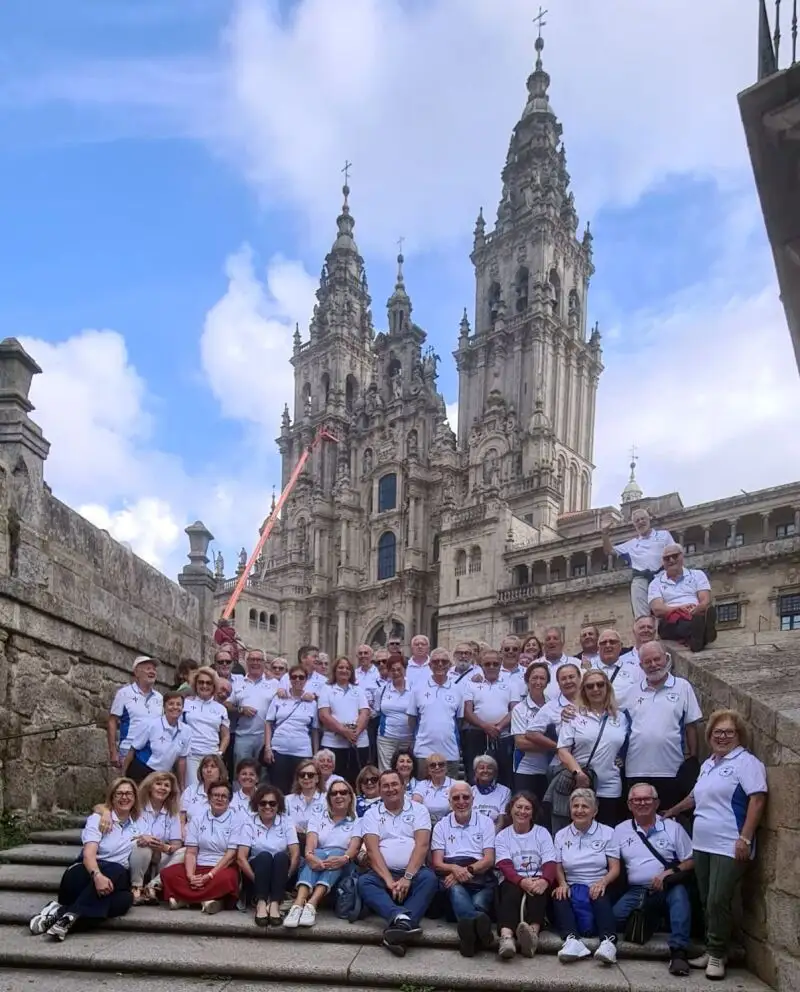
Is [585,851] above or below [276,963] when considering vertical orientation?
above

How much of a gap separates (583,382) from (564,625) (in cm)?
1937

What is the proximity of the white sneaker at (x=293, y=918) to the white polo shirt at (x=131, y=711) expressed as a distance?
7.43 feet

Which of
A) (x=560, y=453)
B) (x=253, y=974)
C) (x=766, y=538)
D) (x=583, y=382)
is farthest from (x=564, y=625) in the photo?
(x=253, y=974)

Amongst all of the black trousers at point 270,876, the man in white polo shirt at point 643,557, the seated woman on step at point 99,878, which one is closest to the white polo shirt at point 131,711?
the seated woman on step at point 99,878

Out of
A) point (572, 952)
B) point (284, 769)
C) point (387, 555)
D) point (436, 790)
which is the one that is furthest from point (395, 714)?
point (387, 555)

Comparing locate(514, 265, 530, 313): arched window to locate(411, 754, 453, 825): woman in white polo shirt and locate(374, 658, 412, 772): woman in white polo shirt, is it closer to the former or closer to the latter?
locate(374, 658, 412, 772): woman in white polo shirt

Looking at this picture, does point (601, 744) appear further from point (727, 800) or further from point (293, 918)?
point (293, 918)

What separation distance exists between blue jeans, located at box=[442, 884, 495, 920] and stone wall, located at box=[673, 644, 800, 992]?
157 centimetres

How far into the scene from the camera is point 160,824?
19.3 ft

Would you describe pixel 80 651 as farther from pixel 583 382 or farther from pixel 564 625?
pixel 583 382

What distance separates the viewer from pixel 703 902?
4883 mm

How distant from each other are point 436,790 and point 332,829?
841 mm

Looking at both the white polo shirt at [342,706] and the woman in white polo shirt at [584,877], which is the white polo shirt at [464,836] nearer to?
the woman in white polo shirt at [584,877]

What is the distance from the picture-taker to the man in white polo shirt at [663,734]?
5.55 m
